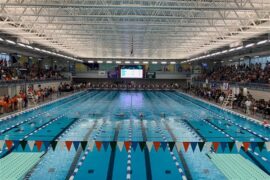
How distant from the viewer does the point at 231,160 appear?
32.8 feet

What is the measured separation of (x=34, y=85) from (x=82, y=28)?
14547 millimetres

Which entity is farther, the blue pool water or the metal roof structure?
the metal roof structure

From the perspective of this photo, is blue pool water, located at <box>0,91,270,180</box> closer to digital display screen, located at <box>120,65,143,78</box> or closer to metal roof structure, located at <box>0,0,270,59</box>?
metal roof structure, located at <box>0,0,270,59</box>

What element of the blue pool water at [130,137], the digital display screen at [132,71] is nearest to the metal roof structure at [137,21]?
the blue pool water at [130,137]

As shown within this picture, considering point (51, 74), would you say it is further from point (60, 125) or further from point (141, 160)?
point (141, 160)

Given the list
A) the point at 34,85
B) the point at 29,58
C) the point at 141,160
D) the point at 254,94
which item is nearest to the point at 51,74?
the point at 29,58

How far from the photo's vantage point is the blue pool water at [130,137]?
9062 millimetres

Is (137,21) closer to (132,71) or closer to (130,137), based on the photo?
(130,137)

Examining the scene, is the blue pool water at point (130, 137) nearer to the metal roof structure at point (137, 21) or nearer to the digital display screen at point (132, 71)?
the metal roof structure at point (137, 21)

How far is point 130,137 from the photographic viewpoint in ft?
44.2

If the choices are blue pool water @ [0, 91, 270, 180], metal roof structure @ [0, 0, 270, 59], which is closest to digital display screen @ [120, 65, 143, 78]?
metal roof structure @ [0, 0, 270, 59]

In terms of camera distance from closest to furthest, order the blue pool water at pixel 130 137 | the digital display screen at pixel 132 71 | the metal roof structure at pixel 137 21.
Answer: the blue pool water at pixel 130 137 → the metal roof structure at pixel 137 21 → the digital display screen at pixel 132 71

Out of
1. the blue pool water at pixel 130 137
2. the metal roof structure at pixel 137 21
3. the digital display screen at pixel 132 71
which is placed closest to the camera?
the blue pool water at pixel 130 137

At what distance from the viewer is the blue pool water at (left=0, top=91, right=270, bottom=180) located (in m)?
9.06
